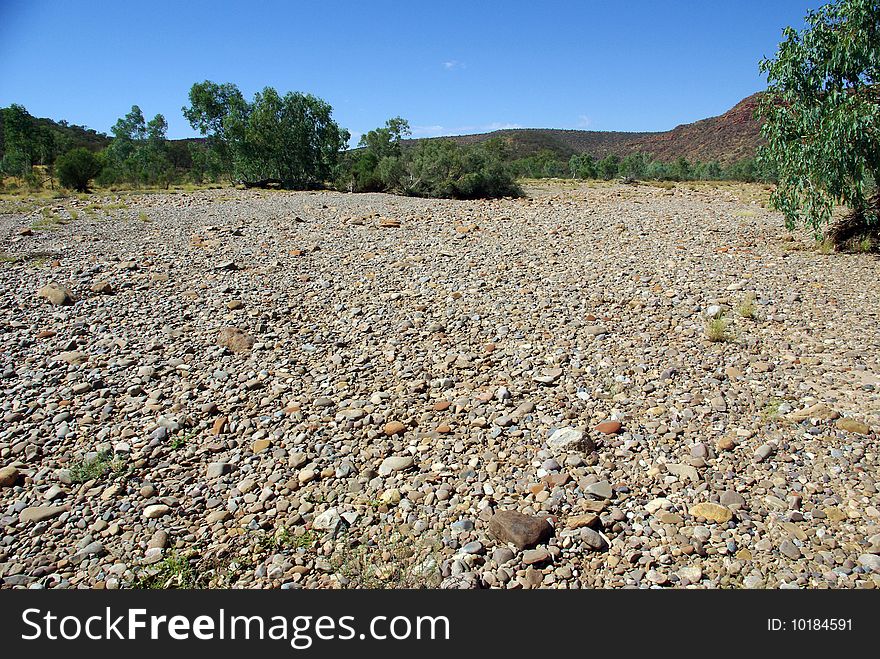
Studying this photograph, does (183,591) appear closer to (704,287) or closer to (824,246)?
(704,287)

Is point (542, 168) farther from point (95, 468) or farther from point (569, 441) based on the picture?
point (95, 468)

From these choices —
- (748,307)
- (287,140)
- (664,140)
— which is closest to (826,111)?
(748,307)

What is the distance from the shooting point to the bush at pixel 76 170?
23156mm

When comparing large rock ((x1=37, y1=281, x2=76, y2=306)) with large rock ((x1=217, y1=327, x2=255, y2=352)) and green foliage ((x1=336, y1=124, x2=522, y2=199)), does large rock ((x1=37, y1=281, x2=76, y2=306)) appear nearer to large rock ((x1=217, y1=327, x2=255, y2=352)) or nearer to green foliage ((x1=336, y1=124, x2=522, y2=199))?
large rock ((x1=217, y1=327, x2=255, y2=352))

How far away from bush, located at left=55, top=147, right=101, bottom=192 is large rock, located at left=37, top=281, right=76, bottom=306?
19642 millimetres

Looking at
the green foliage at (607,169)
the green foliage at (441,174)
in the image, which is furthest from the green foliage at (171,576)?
the green foliage at (607,169)

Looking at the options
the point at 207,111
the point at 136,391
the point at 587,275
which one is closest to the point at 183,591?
the point at 136,391

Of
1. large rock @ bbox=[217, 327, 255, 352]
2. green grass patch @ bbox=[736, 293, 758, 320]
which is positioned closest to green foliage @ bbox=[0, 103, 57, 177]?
large rock @ bbox=[217, 327, 255, 352]

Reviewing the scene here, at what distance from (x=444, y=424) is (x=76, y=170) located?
25.7m

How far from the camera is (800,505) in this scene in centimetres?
319

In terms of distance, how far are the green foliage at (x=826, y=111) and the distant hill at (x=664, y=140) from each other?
207ft

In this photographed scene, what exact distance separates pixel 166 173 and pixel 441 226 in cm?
2954

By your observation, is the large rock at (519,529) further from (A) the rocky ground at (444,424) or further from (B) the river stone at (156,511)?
(B) the river stone at (156,511)

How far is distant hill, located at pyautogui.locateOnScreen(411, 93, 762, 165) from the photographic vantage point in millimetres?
72188
